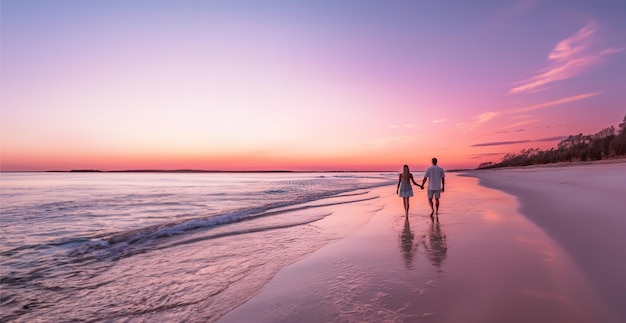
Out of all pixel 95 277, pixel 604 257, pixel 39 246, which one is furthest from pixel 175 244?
pixel 604 257

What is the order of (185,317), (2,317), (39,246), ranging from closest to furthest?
1. (185,317)
2. (2,317)
3. (39,246)

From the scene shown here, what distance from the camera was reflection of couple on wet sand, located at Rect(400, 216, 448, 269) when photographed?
7.53 metres

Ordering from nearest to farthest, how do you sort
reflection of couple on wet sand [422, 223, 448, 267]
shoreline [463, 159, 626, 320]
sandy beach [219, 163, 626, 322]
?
sandy beach [219, 163, 626, 322] < shoreline [463, 159, 626, 320] < reflection of couple on wet sand [422, 223, 448, 267]

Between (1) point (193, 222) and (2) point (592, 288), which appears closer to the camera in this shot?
(2) point (592, 288)

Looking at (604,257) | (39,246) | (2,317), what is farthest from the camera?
(39,246)

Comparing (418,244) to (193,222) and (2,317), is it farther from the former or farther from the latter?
(193,222)

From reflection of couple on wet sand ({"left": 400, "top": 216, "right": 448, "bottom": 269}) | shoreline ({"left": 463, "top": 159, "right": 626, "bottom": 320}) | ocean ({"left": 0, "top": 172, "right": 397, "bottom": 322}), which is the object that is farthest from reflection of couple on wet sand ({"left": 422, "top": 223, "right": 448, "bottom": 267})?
ocean ({"left": 0, "top": 172, "right": 397, "bottom": 322})

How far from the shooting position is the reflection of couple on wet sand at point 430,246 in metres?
7.53

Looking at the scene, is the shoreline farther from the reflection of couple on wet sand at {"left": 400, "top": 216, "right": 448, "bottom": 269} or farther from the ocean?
the ocean

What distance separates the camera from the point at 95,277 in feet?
25.5

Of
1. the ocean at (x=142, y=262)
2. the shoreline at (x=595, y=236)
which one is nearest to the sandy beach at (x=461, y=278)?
the shoreline at (x=595, y=236)

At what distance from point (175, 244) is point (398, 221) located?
8.64 m

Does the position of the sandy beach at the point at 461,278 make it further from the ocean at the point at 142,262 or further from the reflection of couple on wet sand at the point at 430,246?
the ocean at the point at 142,262

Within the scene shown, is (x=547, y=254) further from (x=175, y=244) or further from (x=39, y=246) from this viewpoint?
(x=39, y=246)
